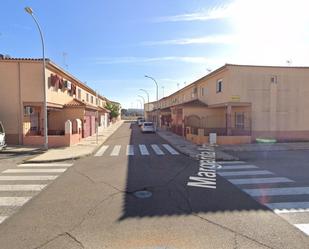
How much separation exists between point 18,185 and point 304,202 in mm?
8051

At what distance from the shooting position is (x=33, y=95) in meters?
17.1

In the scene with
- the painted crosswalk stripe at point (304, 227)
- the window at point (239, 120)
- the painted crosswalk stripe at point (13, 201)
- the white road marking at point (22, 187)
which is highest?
the window at point (239, 120)

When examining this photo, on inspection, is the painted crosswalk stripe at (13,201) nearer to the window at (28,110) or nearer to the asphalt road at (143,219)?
the asphalt road at (143,219)

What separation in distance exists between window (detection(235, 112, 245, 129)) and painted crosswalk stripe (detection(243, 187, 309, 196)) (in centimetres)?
1274

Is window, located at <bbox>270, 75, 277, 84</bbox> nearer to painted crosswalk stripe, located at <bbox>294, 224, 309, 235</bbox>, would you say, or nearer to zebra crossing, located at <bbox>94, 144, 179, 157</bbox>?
zebra crossing, located at <bbox>94, 144, 179, 157</bbox>

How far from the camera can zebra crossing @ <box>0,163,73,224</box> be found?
6.25 meters

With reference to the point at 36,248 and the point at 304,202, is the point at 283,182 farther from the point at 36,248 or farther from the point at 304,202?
the point at 36,248

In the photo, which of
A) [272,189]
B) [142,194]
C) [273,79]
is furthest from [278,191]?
[273,79]

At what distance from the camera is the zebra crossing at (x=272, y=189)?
555 centimetres

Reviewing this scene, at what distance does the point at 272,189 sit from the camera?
7.48 metres

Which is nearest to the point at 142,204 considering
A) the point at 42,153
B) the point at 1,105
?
the point at 42,153

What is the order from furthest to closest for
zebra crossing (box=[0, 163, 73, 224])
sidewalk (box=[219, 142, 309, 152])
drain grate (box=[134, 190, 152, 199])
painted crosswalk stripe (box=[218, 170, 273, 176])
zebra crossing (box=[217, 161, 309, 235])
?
sidewalk (box=[219, 142, 309, 152])
painted crosswalk stripe (box=[218, 170, 273, 176])
drain grate (box=[134, 190, 152, 199])
zebra crossing (box=[0, 163, 73, 224])
zebra crossing (box=[217, 161, 309, 235])

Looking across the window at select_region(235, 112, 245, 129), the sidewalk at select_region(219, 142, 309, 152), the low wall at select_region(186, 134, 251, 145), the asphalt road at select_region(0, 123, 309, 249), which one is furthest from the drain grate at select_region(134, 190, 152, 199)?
the window at select_region(235, 112, 245, 129)

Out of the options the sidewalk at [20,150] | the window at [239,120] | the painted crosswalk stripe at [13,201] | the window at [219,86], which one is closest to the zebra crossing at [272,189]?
the painted crosswalk stripe at [13,201]
